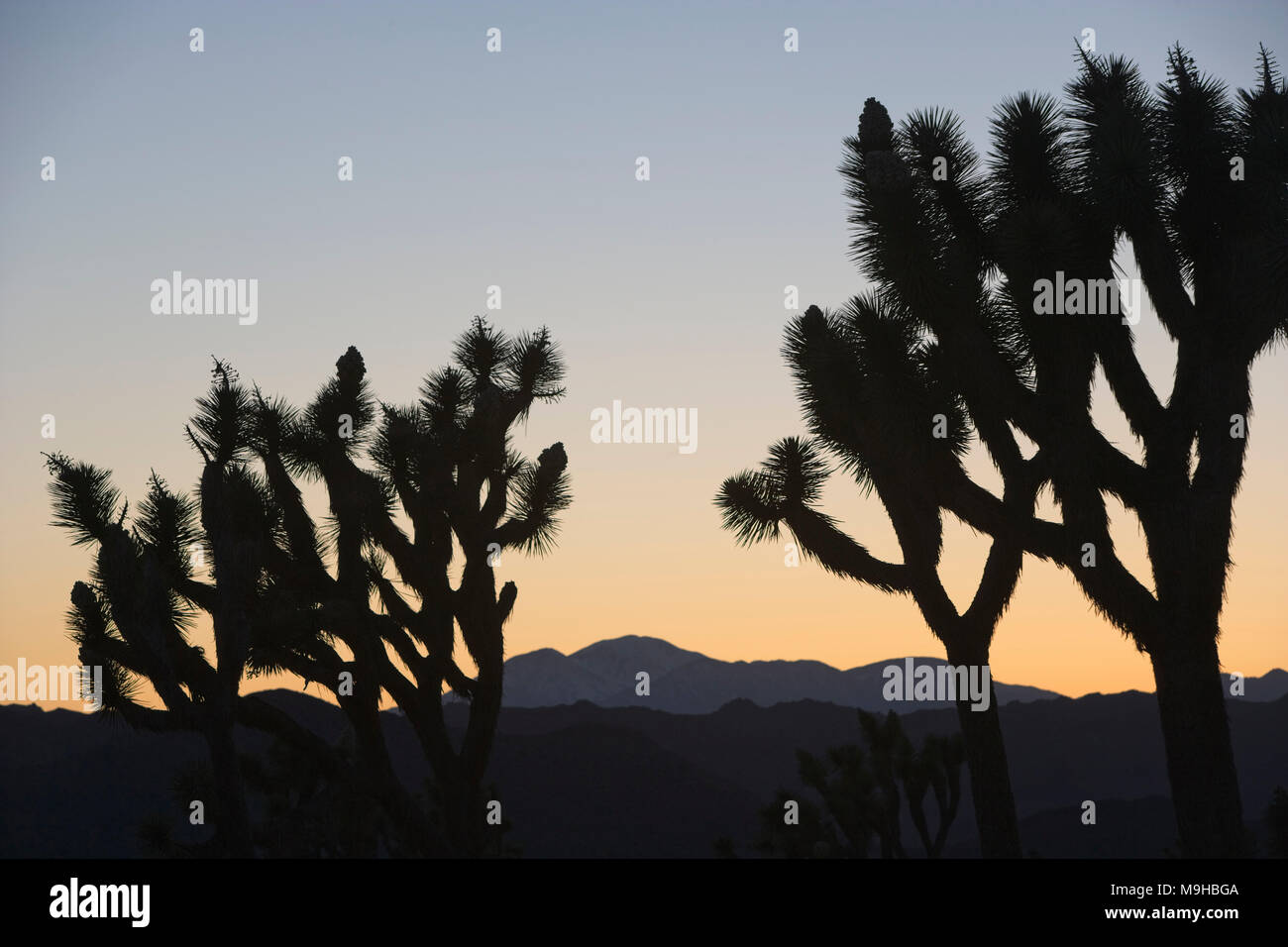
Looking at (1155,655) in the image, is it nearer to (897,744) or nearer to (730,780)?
(897,744)

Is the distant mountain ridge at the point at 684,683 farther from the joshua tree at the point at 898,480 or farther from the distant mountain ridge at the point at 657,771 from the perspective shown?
the joshua tree at the point at 898,480

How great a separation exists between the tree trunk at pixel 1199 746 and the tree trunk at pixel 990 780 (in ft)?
4.52

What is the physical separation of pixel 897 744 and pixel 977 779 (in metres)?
11.7

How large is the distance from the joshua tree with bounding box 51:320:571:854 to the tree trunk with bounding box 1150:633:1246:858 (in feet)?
22.5

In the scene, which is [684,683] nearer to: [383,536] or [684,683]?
[684,683]

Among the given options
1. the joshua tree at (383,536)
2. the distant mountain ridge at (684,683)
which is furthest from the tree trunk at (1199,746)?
the distant mountain ridge at (684,683)

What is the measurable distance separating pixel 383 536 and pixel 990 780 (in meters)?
7.05

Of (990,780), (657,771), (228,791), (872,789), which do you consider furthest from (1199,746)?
(657,771)

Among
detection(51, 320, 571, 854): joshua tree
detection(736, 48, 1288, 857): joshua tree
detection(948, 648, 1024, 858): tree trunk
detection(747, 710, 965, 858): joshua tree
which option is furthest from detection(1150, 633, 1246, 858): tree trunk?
detection(747, 710, 965, 858): joshua tree

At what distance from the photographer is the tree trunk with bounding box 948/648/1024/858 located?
380 inches

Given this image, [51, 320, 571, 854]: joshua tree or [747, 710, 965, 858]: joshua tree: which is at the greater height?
[51, 320, 571, 854]: joshua tree

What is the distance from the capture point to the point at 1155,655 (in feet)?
31.2

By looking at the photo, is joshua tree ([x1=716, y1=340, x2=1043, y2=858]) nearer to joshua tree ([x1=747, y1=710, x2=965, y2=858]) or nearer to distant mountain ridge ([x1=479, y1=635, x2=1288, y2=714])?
joshua tree ([x1=747, y1=710, x2=965, y2=858])
